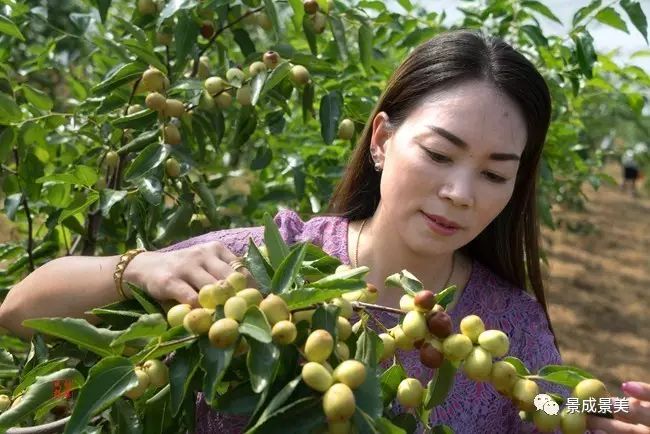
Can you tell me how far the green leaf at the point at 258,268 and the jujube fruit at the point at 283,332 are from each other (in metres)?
0.13

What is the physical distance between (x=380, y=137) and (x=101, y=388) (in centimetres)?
81

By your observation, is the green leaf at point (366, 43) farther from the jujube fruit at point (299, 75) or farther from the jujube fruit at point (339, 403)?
the jujube fruit at point (339, 403)

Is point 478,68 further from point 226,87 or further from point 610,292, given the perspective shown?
point 610,292

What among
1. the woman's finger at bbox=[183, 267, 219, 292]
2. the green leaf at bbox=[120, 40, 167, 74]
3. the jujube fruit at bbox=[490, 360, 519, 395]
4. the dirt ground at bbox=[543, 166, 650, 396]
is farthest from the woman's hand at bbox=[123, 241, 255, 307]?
the dirt ground at bbox=[543, 166, 650, 396]

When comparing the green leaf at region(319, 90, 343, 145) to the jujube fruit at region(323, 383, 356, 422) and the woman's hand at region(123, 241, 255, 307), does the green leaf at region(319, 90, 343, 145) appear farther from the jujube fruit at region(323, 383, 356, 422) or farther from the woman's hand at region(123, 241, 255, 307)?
the jujube fruit at region(323, 383, 356, 422)

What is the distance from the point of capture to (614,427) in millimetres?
1105

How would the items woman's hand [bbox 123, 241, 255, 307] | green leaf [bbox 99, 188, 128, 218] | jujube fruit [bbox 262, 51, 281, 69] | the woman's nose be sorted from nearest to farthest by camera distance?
woman's hand [bbox 123, 241, 255, 307]
the woman's nose
green leaf [bbox 99, 188, 128, 218]
jujube fruit [bbox 262, 51, 281, 69]

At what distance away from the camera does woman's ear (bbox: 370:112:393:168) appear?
1.55 m

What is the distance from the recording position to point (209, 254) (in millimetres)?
1115

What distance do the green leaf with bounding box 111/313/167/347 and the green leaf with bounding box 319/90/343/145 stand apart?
2.91ft

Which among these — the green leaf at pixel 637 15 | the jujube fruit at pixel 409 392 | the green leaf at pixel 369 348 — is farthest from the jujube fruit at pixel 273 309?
the green leaf at pixel 637 15

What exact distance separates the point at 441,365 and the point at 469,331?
0.05 metres

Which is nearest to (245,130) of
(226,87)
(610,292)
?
(226,87)

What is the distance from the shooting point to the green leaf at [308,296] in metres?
0.93
